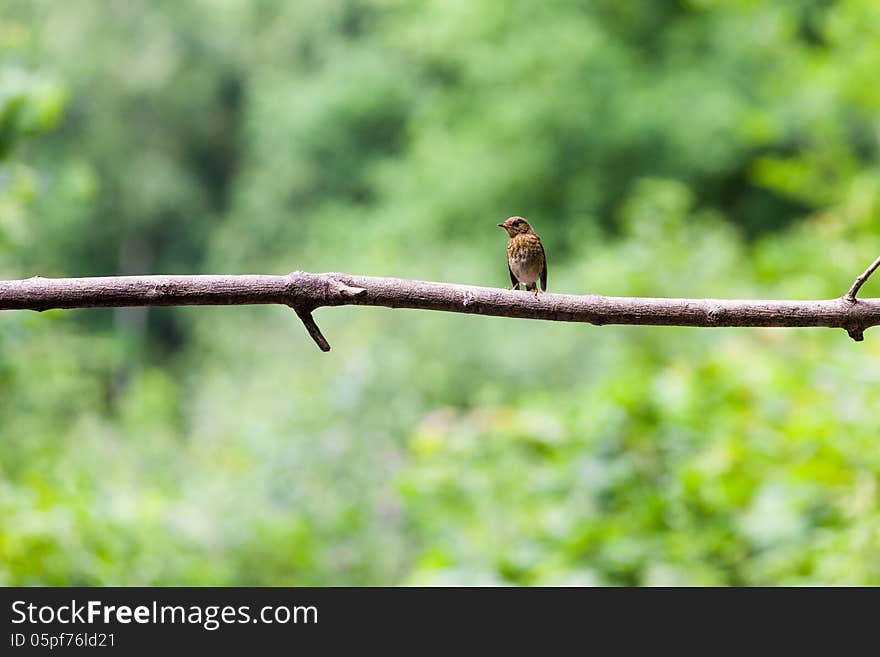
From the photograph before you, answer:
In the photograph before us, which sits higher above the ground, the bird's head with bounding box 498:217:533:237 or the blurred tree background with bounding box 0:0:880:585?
the blurred tree background with bounding box 0:0:880:585

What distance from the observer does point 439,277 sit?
5891mm

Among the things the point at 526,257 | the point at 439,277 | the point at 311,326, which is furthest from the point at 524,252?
the point at 439,277

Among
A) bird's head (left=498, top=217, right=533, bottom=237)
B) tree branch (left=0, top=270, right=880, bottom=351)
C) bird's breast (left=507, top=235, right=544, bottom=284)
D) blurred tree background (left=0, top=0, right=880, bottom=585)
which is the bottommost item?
tree branch (left=0, top=270, right=880, bottom=351)

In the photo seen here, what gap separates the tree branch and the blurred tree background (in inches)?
45.5

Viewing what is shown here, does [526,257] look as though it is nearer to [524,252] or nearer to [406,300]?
[524,252]

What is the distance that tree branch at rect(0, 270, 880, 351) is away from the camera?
777 millimetres

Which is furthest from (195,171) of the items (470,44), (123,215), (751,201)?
(751,201)

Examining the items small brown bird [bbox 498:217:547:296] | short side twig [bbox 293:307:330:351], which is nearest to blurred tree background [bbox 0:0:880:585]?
small brown bird [bbox 498:217:547:296]

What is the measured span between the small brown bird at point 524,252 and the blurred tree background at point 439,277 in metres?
0.91

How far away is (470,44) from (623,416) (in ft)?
15.5

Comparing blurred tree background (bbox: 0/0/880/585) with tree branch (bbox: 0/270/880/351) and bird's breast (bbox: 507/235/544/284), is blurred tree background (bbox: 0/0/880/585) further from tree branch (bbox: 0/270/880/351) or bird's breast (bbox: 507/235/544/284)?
tree branch (bbox: 0/270/880/351)

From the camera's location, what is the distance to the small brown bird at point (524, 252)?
1.41 meters

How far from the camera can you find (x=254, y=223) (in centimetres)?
806

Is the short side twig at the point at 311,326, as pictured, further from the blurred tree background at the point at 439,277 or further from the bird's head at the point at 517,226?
the blurred tree background at the point at 439,277
